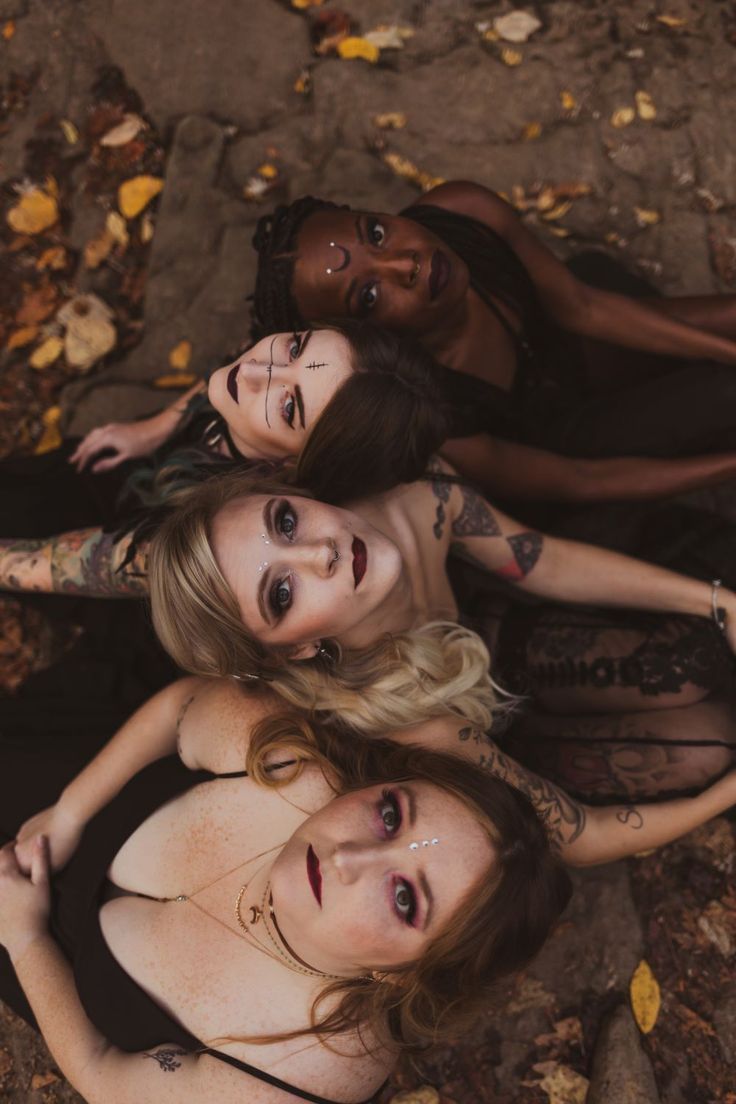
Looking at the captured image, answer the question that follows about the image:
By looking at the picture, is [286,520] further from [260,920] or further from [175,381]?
[175,381]

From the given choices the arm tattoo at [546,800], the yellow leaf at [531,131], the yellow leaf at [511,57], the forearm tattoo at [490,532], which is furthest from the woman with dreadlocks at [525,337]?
the yellow leaf at [511,57]

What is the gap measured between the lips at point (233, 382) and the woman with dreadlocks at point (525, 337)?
37 centimetres

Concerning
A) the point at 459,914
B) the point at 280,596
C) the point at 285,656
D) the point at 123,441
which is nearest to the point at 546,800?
the point at 459,914

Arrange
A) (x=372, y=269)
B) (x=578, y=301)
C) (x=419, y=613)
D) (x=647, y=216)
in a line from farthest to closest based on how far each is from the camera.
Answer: (x=647, y=216), (x=578, y=301), (x=419, y=613), (x=372, y=269)

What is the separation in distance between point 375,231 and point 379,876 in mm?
1835

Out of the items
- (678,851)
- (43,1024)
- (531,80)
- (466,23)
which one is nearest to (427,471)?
(678,851)

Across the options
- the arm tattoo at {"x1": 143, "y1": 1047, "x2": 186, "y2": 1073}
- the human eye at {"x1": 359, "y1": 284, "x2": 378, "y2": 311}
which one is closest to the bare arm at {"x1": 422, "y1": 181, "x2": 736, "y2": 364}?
the human eye at {"x1": 359, "y1": 284, "x2": 378, "y2": 311}

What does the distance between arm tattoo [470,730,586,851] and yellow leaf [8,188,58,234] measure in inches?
121

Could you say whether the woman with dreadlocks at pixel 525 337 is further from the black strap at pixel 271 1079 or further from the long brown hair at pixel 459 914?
the black strap at pixel 271 1079

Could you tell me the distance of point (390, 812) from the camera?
2.03 metres

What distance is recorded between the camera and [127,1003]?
2352 millimetres

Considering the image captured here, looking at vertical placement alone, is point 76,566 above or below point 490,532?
above

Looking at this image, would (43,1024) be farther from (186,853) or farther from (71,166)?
(71,166)

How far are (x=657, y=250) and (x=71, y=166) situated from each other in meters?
2.67
